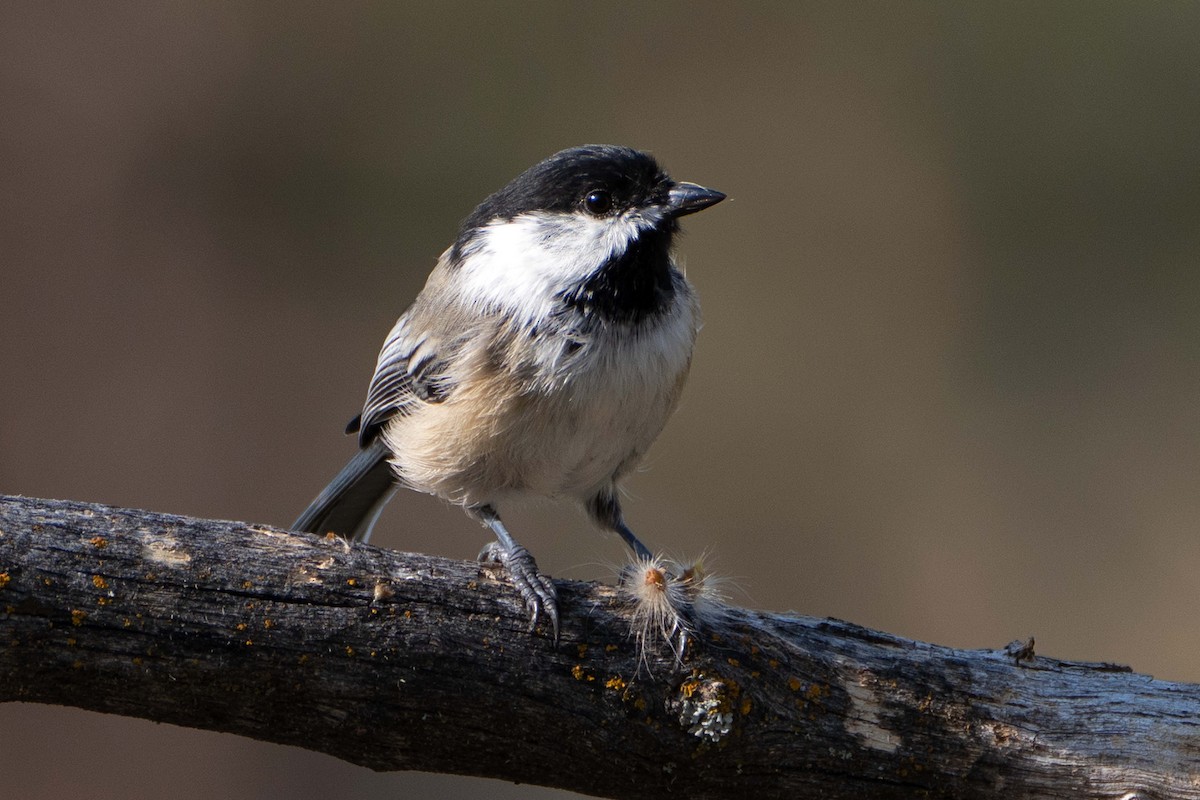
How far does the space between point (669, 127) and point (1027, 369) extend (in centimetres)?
154

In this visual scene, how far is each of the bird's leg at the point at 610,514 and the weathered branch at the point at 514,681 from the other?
27.1 inches

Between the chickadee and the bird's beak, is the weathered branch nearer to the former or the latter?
the chickadee

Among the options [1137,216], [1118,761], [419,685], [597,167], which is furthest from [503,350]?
Result: [1137,216]

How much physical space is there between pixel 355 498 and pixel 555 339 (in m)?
0.80

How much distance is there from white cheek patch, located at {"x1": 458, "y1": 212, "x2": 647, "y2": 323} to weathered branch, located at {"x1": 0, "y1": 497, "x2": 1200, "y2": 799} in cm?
60

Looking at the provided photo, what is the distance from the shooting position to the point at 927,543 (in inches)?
131

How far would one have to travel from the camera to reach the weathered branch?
1.25 m

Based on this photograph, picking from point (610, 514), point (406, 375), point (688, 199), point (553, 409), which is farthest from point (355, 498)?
point (688, 199)

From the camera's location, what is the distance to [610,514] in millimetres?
2232

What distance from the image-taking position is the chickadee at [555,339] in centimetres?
183

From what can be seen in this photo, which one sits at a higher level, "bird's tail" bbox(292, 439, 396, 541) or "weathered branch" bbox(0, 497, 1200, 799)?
"bird's tail" bbox(292, 439, 396, 541)

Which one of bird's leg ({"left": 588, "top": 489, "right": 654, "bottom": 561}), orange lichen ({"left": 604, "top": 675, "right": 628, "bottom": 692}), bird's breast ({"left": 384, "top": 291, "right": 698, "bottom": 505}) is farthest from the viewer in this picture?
bird's leg ({"left": 588, "top": 489, "right": 654, "bottom": 561})

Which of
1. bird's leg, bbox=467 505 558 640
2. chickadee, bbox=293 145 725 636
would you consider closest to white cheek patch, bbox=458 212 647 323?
chickadee, bbox=293 145 725 636

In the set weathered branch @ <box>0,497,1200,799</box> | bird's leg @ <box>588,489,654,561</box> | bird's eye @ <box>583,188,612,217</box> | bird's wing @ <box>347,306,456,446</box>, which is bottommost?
weathered branch @ <box>0,497,1200,799</box>
